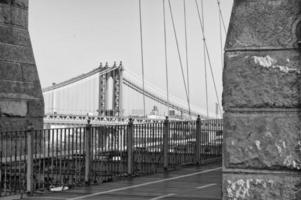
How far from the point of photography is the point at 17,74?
10.4 meters

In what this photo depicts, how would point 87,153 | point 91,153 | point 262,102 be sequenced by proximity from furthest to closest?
point 91,153 < point 87,153 < point 262,102

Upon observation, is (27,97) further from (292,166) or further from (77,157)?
(292,166)

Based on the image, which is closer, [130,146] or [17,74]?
[17,74]

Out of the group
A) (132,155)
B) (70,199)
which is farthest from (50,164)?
(132,155)

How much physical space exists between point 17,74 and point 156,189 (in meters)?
2.95

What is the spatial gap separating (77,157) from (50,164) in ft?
2.18

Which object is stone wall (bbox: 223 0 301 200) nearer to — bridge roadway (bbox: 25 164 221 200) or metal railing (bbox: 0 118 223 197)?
bridge roadway (bbox: 25 164 221 200)

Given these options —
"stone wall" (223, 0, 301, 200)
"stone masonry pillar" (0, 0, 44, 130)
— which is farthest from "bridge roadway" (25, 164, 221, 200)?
Result: "stone wall" (223, 0, 301, 200)

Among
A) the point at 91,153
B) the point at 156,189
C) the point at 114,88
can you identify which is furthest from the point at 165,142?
the point at 114,88

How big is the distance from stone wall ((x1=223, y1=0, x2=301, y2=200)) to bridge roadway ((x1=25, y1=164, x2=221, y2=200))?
15.4 feet

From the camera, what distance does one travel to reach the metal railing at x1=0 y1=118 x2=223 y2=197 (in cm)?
934

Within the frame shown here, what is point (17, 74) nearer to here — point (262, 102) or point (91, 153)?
point (91, 153)

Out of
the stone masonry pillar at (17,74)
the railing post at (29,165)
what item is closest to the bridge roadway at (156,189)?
the railing post at (29,165)


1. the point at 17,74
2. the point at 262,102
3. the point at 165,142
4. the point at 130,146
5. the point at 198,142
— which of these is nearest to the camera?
the point at 262,102
